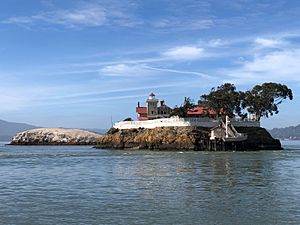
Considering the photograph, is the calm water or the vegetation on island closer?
the calm water

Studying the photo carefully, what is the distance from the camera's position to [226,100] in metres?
99.4

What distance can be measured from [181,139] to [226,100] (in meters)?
18.9

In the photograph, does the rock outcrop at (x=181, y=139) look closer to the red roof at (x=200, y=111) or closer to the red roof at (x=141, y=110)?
the red roof at (x=200, y=111)

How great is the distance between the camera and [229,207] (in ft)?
71.3

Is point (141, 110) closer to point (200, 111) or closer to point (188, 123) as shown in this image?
point (200, 111)

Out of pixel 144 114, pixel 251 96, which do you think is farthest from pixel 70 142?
pixel 251 96

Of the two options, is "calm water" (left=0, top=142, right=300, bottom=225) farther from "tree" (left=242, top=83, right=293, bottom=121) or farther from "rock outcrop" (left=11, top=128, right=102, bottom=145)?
"rock outcrop" (left=11, top=128, right=102, bottom=145)

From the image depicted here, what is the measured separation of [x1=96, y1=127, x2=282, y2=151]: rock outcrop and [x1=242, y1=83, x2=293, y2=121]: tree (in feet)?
23.1

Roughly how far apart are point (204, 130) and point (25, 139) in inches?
4030

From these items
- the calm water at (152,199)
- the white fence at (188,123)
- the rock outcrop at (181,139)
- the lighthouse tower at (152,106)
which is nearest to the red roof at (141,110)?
the lighthouse tower at (152,106)

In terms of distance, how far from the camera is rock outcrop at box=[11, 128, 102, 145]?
16400 centimetres

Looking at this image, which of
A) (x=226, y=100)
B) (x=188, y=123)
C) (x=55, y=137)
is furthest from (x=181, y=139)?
(x=55, y=137)

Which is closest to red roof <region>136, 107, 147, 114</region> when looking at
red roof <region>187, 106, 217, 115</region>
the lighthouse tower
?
the lighthouse tower

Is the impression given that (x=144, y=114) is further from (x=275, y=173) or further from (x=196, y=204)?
(x=196, y=204)
